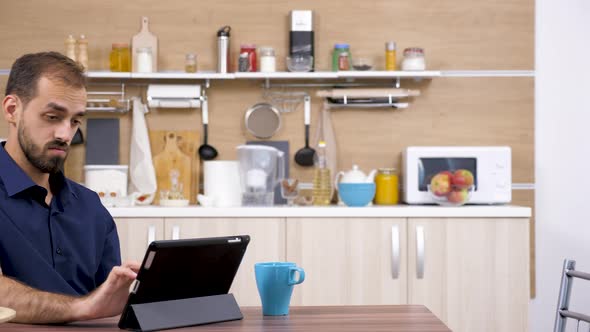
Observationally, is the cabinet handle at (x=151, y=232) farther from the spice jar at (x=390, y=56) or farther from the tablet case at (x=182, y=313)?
the tablet case at (x=182, y=313)

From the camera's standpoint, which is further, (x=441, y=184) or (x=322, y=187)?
(x=322, y=187)

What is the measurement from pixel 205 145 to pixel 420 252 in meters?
1.10

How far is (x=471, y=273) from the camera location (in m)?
3.55

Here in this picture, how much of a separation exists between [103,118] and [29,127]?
88.9 inches

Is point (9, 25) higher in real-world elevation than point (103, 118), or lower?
higher

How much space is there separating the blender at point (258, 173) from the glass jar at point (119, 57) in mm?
627

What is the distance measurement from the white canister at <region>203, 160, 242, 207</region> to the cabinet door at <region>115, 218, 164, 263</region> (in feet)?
1.04

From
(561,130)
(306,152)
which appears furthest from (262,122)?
(561,130)

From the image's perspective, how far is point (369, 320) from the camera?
157cm

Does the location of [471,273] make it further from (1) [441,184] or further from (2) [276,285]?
(2) [276,285]

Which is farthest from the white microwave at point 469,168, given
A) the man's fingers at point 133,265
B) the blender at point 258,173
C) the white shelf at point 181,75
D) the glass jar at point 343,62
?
the man's fingers at point 133,265

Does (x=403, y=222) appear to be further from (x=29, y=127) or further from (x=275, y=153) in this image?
(x=29, y=127)

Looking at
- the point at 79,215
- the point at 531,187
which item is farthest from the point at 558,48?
the point at 79,215

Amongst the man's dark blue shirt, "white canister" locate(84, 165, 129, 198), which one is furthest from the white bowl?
the man's dark blue shirt
